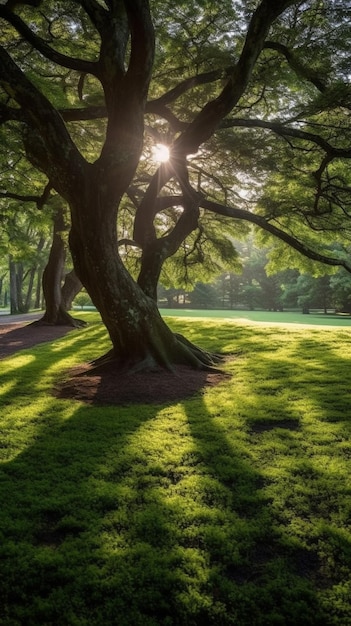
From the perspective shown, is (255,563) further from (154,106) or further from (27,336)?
(27,336)

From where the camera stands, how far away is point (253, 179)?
13320 mm

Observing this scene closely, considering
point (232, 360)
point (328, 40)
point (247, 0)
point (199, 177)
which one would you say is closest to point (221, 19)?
point (247, 0)

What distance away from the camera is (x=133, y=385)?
838 cm

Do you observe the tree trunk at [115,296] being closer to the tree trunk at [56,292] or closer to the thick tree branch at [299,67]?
the thick tree branch at [299,67]

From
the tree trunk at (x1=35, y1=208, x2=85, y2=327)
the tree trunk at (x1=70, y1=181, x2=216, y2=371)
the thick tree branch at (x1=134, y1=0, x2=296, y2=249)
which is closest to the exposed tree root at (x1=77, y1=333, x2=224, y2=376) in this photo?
the tree trunk at (x1=70, y1=181, x2=216, y2=371)

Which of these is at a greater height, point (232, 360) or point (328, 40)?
point (328, 40)

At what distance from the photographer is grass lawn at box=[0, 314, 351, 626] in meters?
2.69

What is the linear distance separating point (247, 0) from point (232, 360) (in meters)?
8.88

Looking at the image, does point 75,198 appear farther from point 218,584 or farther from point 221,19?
point 218,584

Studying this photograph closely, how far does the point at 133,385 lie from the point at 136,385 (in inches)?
2.6

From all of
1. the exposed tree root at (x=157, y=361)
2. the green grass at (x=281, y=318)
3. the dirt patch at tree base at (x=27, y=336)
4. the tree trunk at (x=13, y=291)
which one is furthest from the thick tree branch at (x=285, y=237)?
the tree trunk at (x=13, y=291)

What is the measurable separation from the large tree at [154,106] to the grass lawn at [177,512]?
3363mm

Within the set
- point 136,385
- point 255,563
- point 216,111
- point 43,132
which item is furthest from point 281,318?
point 255,563

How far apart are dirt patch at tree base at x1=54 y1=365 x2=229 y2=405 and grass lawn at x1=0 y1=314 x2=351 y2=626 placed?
0.52 m
